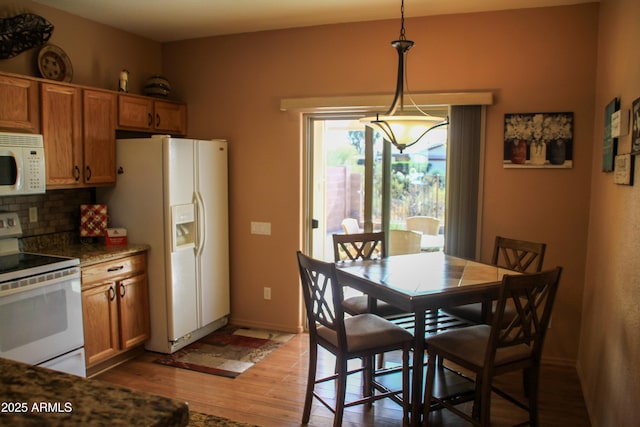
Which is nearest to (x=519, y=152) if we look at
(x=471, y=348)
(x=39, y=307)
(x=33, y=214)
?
(x=471, y=348)

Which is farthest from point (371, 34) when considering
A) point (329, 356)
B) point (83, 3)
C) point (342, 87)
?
point (329, 356)

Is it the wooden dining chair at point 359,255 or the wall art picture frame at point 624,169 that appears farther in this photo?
the wooden dining chair at point 359,255

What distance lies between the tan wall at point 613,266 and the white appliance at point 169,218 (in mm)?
3056

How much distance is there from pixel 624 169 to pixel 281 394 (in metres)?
2.50

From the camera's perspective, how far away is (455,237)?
390cm

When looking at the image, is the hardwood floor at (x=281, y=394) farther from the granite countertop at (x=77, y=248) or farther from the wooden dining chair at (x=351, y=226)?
the wooden dining chair at (x=351, y=226)

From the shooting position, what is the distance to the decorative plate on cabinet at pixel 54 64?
353cm

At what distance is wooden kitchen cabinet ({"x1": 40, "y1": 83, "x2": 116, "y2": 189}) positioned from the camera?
3371 millimetres

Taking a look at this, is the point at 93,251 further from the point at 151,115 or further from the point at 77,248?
the point at 151,115

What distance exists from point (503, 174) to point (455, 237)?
63 centimetres

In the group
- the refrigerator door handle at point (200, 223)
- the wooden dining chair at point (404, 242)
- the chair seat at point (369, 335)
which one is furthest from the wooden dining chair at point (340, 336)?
the refrigerator door handle at point (200, 223)

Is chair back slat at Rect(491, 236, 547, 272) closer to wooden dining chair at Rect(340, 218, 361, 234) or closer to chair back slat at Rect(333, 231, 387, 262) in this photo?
chair back slat at Rect(333, 231, 387, 262)

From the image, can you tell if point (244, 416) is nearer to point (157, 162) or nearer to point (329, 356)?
point (329, 356)

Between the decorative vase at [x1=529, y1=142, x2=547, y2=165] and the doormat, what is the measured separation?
2.59 m
